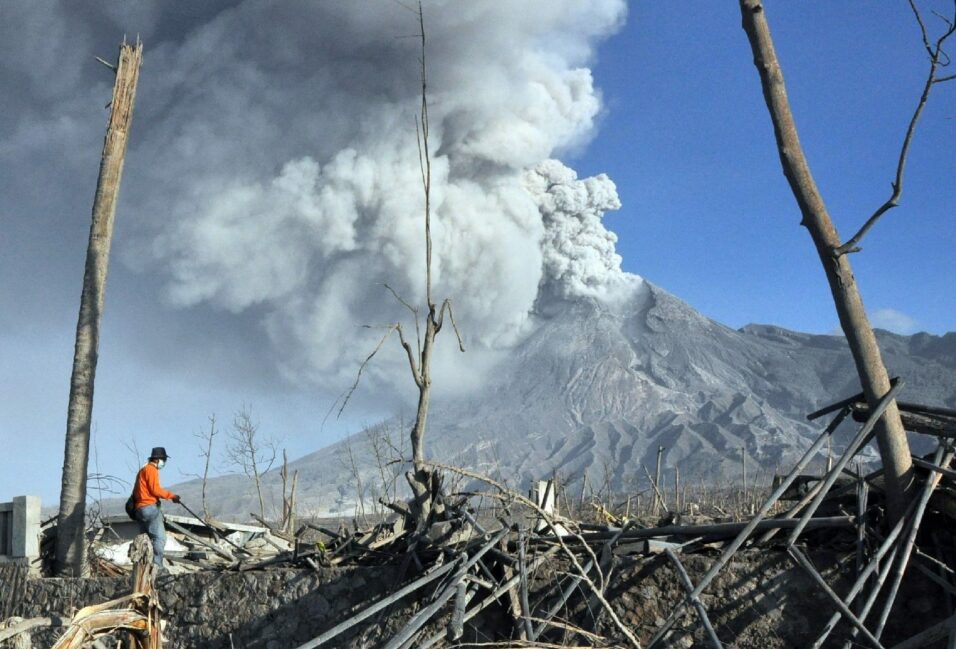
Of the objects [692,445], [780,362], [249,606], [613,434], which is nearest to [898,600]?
[249,606]

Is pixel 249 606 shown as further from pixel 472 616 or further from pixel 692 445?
pixel 692 445

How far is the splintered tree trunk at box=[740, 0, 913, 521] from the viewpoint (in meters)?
5.73

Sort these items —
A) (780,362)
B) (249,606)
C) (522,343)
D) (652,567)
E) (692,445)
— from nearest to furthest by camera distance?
(652,567) → (249,606) → (692,445) → (780,362) → (522,343)

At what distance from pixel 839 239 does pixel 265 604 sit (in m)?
4.70

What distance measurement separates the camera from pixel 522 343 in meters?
188

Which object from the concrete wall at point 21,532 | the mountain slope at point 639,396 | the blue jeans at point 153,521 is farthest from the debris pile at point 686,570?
the mountain slope at point 639,396

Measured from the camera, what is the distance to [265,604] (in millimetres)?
6973

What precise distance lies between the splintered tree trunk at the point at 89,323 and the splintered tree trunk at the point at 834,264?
784cm

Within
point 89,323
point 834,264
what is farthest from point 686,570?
point 89,323

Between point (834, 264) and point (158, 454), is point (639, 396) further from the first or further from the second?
point (834, 264)

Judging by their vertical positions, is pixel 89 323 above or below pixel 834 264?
above

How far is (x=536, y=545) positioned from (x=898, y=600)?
2171 millimetres

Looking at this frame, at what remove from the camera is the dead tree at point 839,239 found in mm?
5699

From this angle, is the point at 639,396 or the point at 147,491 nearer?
the point at 147,491
